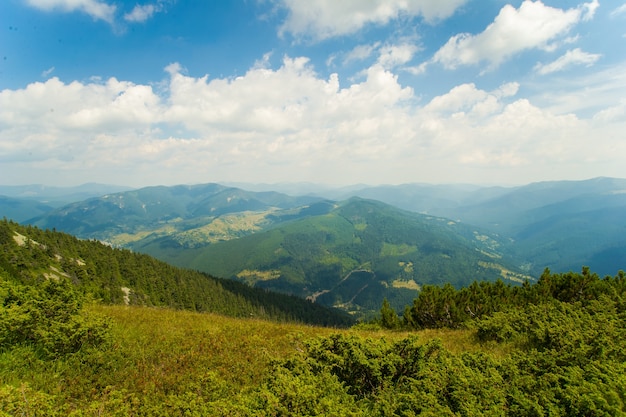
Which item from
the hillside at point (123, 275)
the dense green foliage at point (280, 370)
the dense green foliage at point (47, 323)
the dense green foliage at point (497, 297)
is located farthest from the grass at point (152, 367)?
the hillside at point (123, 275)

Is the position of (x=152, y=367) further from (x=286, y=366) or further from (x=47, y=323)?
(x=286, y=366)

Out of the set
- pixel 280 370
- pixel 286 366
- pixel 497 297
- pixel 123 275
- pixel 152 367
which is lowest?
pixel 123 275

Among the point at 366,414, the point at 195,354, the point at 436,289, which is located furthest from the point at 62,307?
the point at 436,289

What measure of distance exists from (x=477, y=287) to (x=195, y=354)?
81.7 feet

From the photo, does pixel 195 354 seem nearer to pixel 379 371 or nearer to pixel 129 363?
pixel 129 363

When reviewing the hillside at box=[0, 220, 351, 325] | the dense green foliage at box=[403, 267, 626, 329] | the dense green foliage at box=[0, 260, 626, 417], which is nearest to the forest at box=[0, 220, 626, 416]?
the dense green foliage at box=[0, 260, 626, 417]

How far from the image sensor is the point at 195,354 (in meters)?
11.7

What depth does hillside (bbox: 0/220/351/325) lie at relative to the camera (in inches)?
2512

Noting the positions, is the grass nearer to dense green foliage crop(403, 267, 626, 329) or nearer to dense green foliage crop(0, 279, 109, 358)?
dense green foliage crop(0, 279, 109, 358)

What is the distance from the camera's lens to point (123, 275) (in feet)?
308

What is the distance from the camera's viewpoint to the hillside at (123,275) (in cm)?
6381

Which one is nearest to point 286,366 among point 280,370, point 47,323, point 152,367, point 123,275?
point 280,370

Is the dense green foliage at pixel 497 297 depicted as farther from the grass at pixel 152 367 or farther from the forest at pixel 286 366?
the grass at pixel 152 367

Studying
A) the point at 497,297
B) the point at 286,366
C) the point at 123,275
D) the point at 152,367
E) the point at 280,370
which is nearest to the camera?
the point at 280,370
